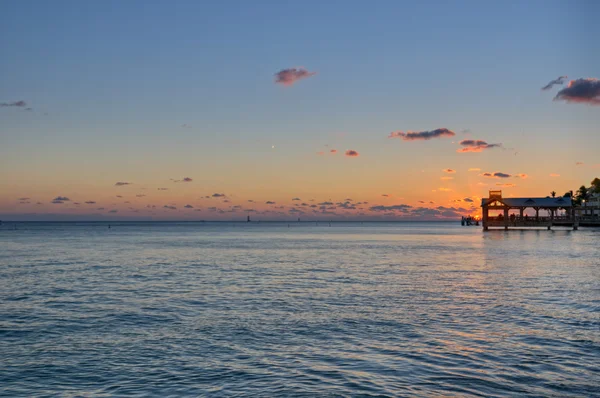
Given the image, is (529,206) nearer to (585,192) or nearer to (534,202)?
(534,202)

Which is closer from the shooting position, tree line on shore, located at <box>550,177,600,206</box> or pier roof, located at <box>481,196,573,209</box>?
pier roof, located at <box>481,196,573,209</box>

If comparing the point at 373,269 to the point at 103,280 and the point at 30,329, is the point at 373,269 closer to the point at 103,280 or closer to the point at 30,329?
the point at 103,280

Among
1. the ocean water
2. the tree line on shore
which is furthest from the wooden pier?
the ocean water

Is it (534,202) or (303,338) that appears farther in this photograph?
(534,202)

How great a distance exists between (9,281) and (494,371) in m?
30.7

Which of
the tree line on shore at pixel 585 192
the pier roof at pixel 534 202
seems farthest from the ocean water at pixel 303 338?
the tree line on shore at pixel 585 192

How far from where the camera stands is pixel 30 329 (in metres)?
18.3

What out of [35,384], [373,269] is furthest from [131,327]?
[373,269]

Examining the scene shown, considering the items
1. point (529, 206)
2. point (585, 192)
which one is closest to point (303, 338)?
point (529, 206)

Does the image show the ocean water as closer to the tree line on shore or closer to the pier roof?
the pier roof

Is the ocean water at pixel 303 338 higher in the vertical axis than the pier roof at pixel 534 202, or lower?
lower

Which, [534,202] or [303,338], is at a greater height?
[534,202]

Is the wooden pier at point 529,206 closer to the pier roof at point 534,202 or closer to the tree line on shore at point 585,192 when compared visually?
the pier roof at point 534,202

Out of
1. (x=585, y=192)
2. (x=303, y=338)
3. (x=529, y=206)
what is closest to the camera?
(x=303, y=338)
